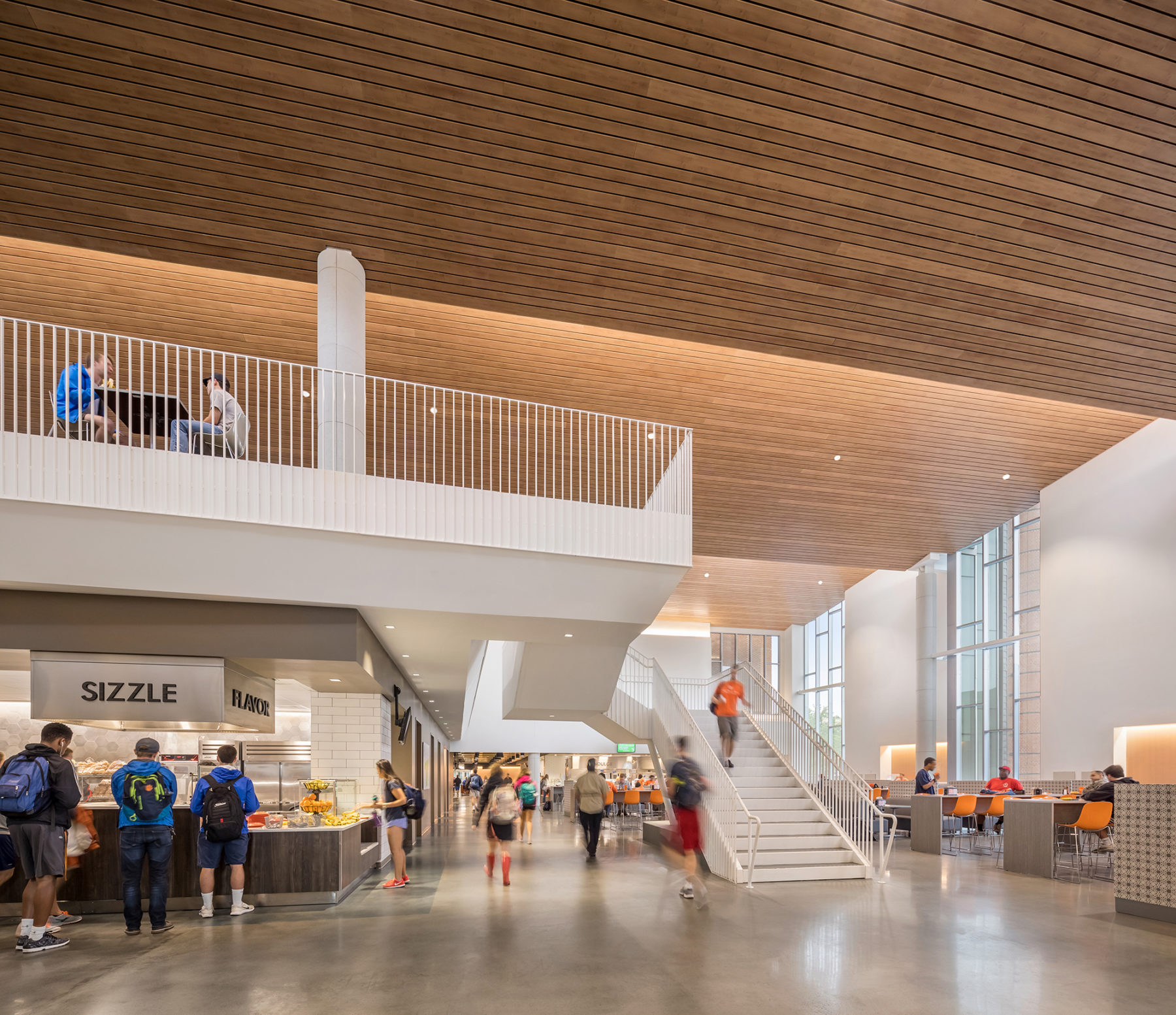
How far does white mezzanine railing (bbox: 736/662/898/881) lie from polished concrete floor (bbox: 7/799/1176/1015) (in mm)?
1311

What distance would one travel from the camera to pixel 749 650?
33.9 m

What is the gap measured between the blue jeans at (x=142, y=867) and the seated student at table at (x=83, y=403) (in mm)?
3181

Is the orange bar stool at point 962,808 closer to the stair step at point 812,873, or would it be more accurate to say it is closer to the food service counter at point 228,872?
the stair step at point 812,873

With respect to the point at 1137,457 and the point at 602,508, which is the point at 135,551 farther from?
the point at 1137,457

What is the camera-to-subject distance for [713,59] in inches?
267

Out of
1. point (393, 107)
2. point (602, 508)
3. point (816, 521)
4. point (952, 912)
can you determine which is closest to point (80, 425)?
point (393, 107)

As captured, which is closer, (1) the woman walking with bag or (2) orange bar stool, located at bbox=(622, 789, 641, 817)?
(1) the woman walking with bag

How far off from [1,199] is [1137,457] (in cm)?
1660

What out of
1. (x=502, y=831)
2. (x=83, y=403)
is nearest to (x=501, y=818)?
(x=502, y=831)

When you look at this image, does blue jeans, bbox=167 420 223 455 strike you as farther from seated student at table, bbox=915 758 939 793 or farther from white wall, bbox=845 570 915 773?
white wall, bbox=845 570 915 773

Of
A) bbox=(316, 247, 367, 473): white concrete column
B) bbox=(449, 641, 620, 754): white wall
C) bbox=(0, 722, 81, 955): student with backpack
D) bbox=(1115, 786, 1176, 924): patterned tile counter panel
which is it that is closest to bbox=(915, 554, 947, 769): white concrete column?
bbox=(449, 641, 620, 754): white wall

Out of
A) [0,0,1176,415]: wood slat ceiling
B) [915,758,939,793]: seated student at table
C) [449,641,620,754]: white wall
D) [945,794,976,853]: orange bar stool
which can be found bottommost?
[449,641,620,754]: white wall

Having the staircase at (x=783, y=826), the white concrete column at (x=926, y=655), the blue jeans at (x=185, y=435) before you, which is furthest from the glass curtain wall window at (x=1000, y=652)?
the blue jeans at (x=185, y=435)

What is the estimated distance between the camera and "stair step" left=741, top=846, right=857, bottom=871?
399 inches
